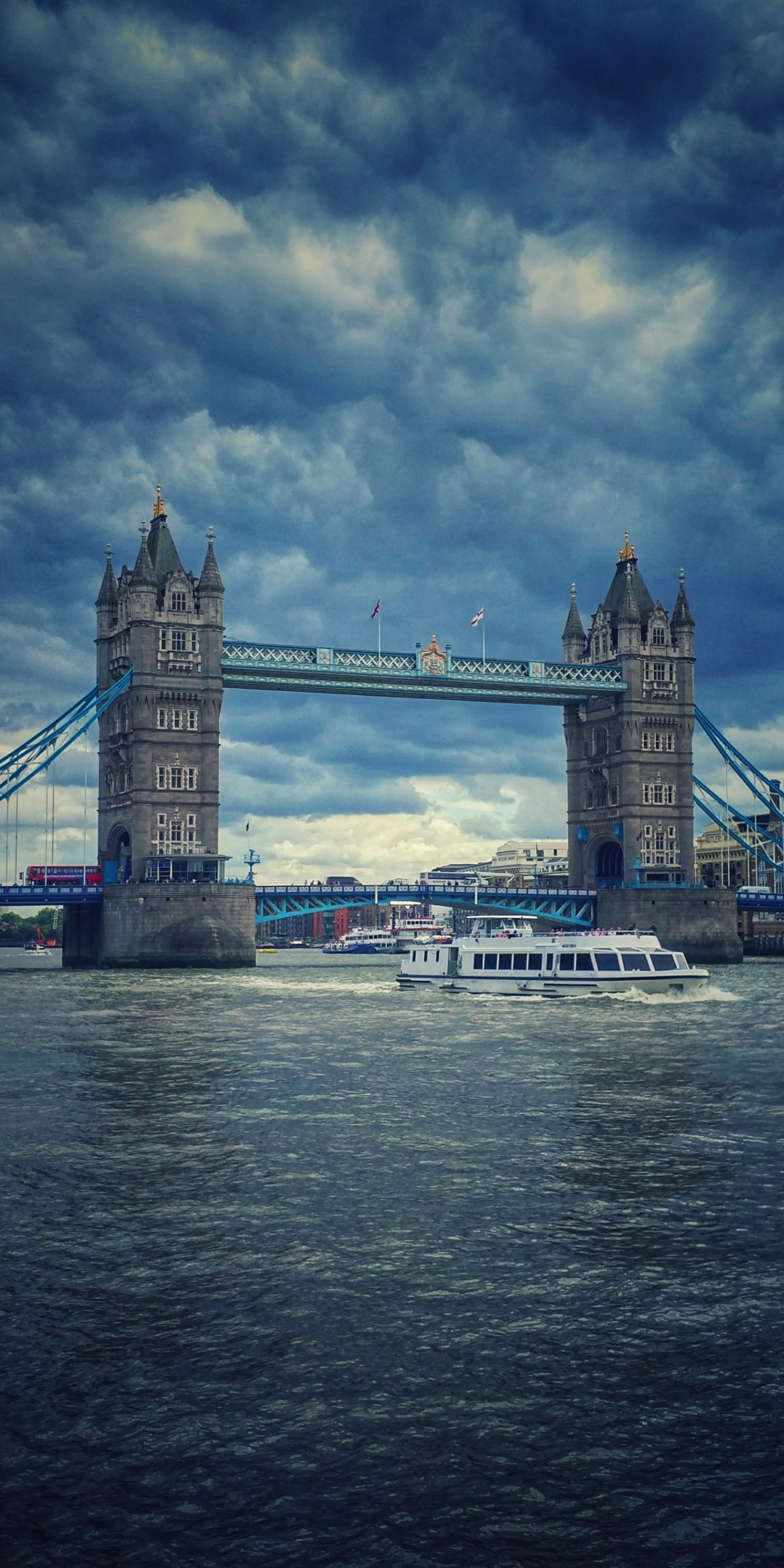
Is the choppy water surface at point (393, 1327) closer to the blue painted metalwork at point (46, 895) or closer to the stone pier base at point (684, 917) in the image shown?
the blue painted metalwork at point (46, 895)

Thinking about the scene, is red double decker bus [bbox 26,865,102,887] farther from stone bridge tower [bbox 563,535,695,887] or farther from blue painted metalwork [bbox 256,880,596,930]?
stone bridge tower [bbox 563,535,695,887]

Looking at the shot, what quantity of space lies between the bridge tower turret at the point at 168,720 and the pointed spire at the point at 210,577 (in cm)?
9

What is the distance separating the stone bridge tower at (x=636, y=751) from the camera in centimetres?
12462

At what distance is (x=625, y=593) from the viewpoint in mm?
128625

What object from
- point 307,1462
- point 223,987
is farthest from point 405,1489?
point 223,987

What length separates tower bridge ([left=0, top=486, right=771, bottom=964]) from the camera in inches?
4075

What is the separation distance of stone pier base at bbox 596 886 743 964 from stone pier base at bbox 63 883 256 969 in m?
32.7

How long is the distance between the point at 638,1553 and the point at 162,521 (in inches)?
4327

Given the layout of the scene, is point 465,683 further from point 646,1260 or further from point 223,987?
point 646,1260

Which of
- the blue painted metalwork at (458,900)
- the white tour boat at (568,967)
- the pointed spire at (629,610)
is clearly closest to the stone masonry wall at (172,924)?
the blue painted metalwork at (458,900)

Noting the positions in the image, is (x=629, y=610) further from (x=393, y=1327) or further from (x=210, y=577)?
(x=393, y=1327)

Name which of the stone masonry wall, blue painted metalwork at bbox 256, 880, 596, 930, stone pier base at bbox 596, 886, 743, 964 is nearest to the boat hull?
the stone masonry wall

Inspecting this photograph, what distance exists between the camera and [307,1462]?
504 inches

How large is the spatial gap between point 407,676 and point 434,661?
3121 mm
